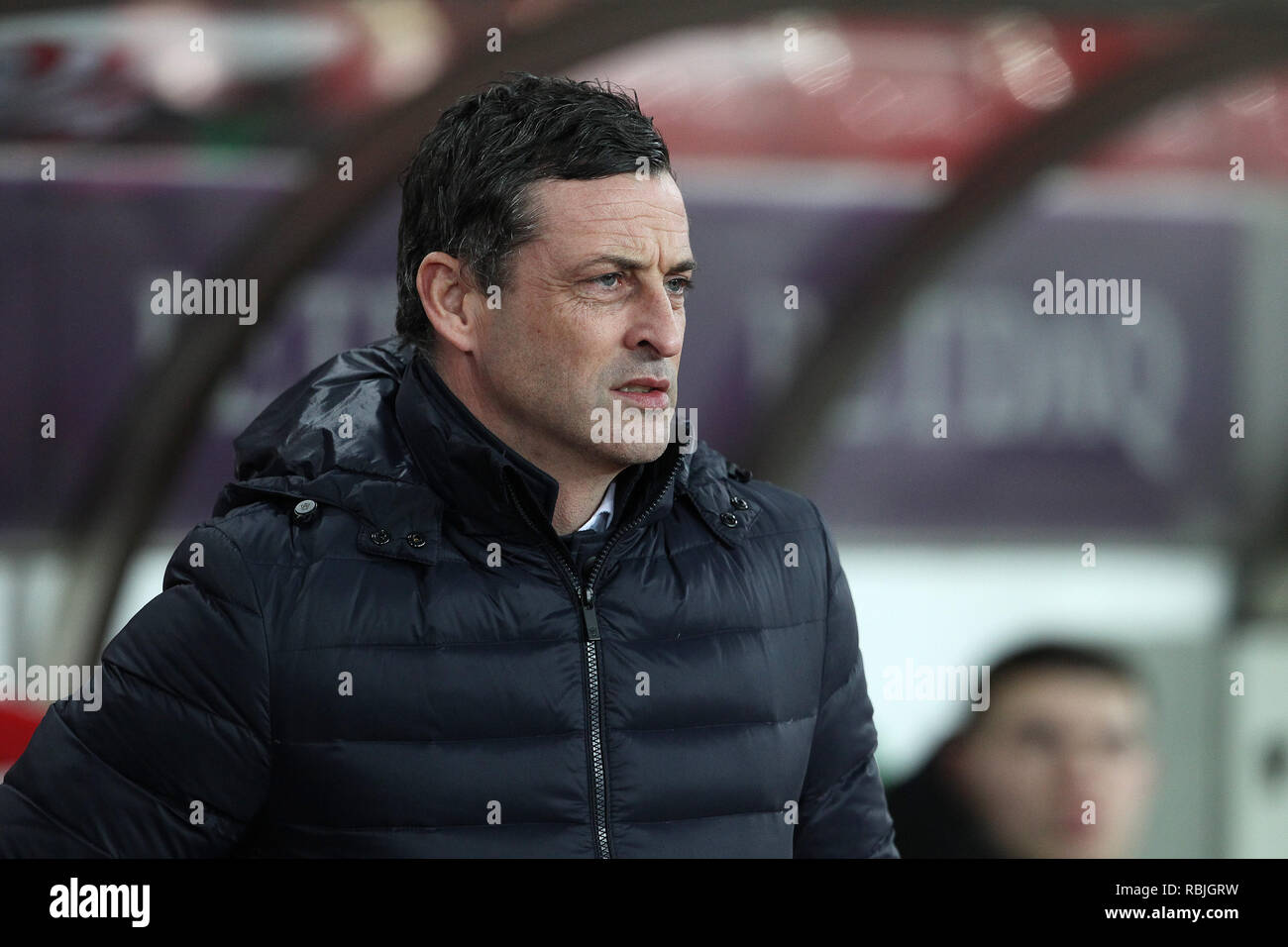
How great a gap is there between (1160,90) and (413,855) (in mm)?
3315

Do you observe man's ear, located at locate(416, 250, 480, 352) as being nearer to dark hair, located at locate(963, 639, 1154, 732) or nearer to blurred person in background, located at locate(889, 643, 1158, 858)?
blurred person in background, located at locate(889, 643, 1158, 858)

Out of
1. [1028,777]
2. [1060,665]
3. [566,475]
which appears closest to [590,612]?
[566,475]

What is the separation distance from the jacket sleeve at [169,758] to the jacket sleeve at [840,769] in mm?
645

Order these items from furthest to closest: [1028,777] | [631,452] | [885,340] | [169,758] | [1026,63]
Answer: [1026,63]
[885,340]
[1028,777]
[631,452]
[169,758]

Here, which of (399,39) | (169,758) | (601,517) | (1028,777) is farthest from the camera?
(399,39)

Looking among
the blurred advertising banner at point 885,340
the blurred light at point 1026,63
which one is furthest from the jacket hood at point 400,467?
the blurred light at point 1026,63

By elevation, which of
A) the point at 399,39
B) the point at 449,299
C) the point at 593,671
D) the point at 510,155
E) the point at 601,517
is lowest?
the point at 593,671

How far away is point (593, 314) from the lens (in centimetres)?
165

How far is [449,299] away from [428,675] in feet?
1.53

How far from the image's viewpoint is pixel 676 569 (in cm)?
168

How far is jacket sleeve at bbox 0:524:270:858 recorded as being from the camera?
1.51m

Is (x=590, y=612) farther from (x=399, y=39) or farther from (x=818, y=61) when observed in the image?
(x=818, y=61)

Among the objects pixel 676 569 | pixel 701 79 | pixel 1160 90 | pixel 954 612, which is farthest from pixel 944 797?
pixel 676 569

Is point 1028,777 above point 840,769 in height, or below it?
below
